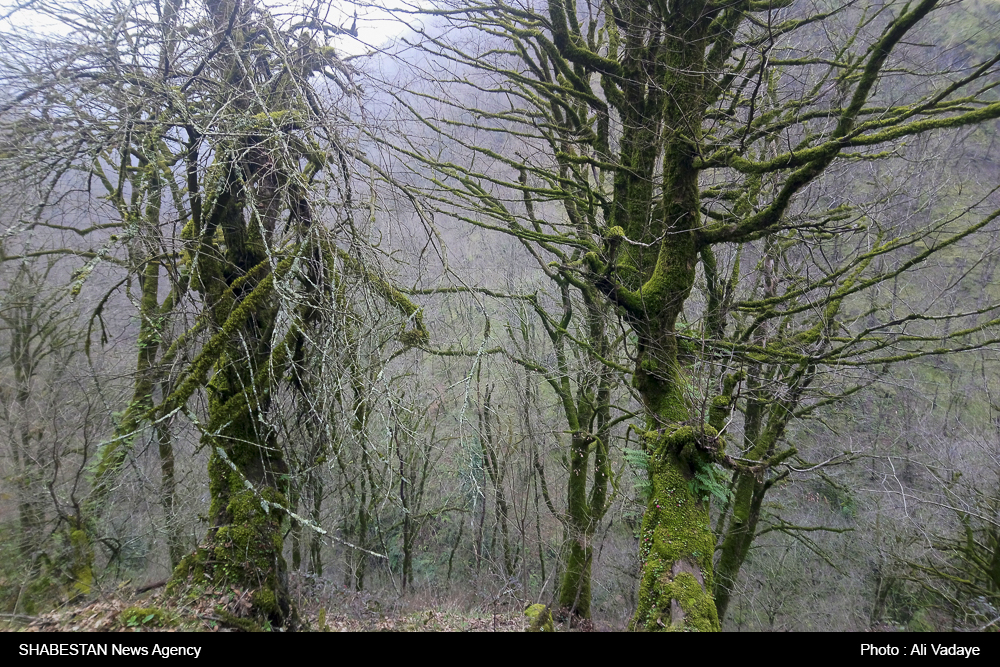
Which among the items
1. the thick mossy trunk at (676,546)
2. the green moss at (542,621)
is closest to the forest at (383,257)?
the thick mossy trunk at (676,546)

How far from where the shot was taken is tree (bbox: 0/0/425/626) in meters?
3.00

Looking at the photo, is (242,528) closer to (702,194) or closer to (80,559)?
(80,559)

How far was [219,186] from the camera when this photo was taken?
3.56m

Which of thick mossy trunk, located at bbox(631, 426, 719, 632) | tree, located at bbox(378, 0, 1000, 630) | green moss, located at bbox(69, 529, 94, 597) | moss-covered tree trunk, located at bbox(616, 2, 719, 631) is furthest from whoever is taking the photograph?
green moss, located at bbox(69, 529, 94, 597)

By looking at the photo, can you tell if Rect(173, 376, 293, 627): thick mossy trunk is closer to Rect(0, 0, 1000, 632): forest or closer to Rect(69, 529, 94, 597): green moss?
Rect(0, 0, 1000, 632): forest

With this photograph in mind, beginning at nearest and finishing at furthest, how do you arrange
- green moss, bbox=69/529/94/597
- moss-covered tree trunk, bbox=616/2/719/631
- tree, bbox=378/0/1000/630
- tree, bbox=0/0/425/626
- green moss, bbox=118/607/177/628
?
tree, bbox=0/0/425/626, green moss, bbox=118/607/177/628, tree, bbox=378/0/1000/630, moss-covered tree trunk, bbox=616/2/719/631, green moss, bbox=69/529/94/597

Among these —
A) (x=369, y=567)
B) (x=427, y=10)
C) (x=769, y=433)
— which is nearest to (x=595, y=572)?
(x=369, y=567)

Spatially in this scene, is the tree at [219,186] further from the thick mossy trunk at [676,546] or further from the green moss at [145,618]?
the thick mossy trunk at [676,546]

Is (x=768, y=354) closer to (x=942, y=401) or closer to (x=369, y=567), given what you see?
(x=942, y=401)

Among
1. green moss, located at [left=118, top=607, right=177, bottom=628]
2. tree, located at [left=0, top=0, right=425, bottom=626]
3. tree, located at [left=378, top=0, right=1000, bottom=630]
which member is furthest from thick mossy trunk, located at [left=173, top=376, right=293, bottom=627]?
tree, located at [left=378, top=0, right=1000, bottom=630]

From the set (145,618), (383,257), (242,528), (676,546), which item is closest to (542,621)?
(676,546)

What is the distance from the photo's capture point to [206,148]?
3377mm

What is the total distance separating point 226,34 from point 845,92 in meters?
4.34

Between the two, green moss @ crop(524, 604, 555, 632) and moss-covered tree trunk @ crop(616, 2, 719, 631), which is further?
green moss @ crop(524, 604, 555, 632)
